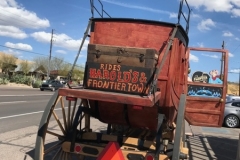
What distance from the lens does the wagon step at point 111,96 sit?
3961 mm

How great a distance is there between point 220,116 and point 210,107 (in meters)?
0.29

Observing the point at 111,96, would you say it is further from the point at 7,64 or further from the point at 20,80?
the point at 7,64

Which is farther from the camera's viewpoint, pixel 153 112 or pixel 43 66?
pixel 43 66

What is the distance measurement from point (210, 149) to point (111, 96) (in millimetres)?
6185

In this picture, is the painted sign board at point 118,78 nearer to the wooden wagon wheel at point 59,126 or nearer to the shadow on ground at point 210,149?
the wooden wagon wheel at point 59,126

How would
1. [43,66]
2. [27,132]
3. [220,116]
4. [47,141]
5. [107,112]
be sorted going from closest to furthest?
[107,112] → [220,116] → [47,141] → [27,132] → [43,66]

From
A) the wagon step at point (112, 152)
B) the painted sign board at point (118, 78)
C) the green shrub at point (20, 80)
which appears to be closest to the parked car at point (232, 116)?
the wagon step at point (112, 152)

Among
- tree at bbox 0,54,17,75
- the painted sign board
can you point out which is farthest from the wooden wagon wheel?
tree at bbox 0,54,17,75

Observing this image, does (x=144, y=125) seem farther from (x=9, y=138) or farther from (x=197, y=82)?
(x=9, y=138)

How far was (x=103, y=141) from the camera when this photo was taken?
5348mm

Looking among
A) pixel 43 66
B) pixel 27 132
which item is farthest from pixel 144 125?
pixel 43 66

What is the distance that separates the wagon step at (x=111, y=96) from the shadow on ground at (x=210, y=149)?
439 cm

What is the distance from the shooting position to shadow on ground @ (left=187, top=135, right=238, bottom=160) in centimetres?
828

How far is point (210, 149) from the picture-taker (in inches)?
367
